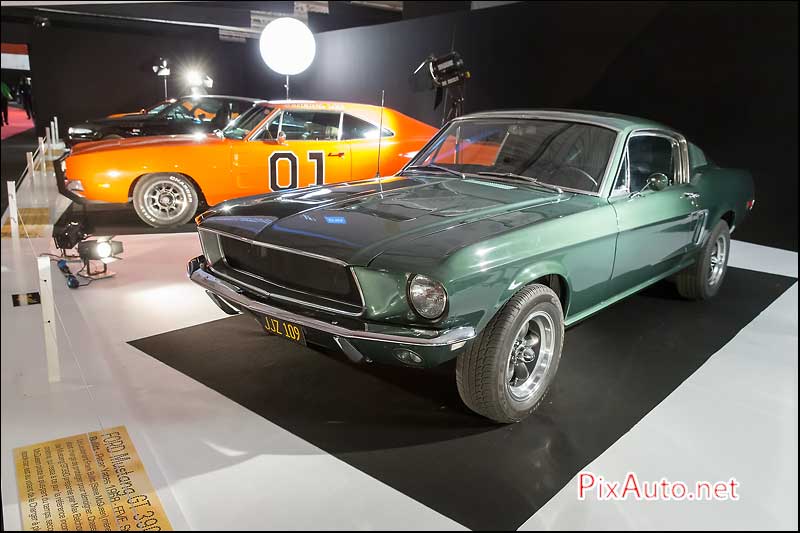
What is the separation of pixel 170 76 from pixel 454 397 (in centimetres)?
378

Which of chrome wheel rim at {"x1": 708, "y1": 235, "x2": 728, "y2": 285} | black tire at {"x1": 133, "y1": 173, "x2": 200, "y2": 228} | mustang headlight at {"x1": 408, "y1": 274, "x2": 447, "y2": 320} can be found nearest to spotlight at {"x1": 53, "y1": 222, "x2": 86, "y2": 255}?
black tire at {"x1": 133, "y1": 173, "x2": 200, "y2": 228}

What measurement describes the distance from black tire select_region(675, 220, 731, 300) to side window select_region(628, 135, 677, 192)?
0.69 m

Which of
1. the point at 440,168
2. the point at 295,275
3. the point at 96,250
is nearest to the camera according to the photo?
the point at 295,275

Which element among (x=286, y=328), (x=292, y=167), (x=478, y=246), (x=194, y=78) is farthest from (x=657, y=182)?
(x=194, y=78)

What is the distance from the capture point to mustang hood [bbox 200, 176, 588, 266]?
8.14 feet

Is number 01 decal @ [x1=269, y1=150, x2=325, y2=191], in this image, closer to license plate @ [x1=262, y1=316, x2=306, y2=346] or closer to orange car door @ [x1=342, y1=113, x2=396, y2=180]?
orange car door @ [x1=342, y1=113, x2=396, y2=180]

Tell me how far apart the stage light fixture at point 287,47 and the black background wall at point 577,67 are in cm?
14

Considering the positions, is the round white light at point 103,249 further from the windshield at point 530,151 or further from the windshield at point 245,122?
the windshield at point 530,151

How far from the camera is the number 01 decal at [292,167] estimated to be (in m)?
5.63

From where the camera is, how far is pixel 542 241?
2.67 m

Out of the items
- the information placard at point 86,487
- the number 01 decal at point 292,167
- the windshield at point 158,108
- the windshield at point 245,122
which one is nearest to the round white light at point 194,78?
the windshield at point 158,108

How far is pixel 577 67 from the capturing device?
7539 mm

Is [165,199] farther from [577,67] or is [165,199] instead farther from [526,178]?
[577,67]

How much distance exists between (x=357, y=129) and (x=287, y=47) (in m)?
1.09
